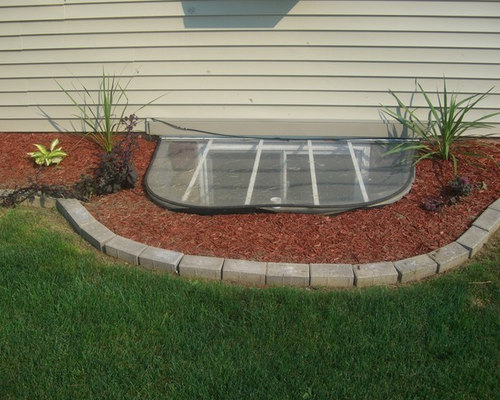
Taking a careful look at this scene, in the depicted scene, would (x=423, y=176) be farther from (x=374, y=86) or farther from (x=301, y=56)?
(x=301, y=56)

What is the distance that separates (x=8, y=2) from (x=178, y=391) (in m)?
4.31

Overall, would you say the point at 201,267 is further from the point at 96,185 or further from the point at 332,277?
the point at 96,185

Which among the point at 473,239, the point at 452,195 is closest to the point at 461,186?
the point at 452,195

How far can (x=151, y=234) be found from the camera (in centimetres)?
445

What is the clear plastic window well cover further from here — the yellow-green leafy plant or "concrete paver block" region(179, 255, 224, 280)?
"concrete paver block" region(179, 255, 224, 280)

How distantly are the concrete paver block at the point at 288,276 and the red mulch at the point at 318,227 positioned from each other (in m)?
0.17

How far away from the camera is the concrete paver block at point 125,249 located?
13.7 ft

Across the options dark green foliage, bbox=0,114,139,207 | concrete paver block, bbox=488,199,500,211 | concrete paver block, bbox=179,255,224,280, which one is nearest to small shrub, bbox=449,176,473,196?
concrete paver block, bbox=488,199,500,211

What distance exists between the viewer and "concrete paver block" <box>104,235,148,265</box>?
417 centimetres

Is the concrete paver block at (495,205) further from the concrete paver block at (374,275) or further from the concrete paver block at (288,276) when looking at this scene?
the concrete paver block at (288,276)

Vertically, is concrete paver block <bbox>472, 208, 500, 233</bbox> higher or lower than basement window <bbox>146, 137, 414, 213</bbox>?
lower

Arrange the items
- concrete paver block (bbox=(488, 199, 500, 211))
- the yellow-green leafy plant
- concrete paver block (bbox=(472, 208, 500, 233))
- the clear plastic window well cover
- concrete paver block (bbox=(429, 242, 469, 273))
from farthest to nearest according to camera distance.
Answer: the yellow-green leafy plant < the clear plastic window well cover < concrete paver block (bbox=(488, 199, 500, 211)) < concrete paver block (bbox=(472, 208, 500, 233)) < concrete paver block (bbox=(429, 242, 469, 273))

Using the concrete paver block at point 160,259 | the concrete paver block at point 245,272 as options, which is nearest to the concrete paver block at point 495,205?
the concrete paver block at point 245,272

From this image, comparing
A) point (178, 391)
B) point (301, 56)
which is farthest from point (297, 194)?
point (178, 391)
